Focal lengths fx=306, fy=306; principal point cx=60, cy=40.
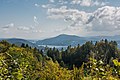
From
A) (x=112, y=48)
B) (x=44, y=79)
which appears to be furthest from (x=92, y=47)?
(x=44, y=79)

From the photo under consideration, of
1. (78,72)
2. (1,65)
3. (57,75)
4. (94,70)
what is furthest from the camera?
(57,75)

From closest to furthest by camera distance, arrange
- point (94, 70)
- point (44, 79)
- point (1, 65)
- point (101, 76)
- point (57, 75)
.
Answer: point (101, 76) → point (94, 70) → point (1, 65) → point (57, 75) → point (44, 79)

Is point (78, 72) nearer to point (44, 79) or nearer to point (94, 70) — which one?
point (94, 70)

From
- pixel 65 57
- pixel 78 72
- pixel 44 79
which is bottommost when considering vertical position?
pixel 65 57

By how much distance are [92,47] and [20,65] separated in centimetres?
11507

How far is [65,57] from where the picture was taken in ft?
397

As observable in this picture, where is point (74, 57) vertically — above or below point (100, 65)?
below

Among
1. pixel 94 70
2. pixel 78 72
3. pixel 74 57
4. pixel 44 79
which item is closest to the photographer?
pixel 94 70

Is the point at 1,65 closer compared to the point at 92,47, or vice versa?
the point at 1,65

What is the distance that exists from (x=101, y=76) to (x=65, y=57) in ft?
382

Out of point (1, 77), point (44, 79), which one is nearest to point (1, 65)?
point (1, 77)

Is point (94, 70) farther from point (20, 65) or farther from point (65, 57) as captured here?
point (65, 57)

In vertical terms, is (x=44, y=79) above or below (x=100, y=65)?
below

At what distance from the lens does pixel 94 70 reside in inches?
205
